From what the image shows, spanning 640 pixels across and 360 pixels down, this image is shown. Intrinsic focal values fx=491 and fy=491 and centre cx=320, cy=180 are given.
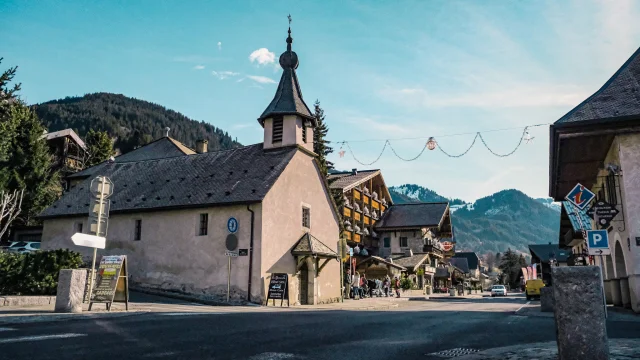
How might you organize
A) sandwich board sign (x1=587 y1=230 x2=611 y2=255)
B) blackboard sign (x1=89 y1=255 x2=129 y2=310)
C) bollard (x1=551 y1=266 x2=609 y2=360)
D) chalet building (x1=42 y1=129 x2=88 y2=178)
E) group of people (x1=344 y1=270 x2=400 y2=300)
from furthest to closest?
chalet building (x1=42 y1=129 x2=88 y2=178)
group of people (x1=344 y1=270 x2=400 y2=300)
blackboard sign (x1=89 y1=255 x2=129 y2=310)
sandwich board sign (x1=587 y1=230 x2=611 y2=255)
bollard (x1=551 y1=266 x2=609 y2=360)

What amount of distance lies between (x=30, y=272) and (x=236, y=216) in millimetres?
9085

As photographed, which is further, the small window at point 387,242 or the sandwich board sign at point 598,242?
the small window at point 387,242

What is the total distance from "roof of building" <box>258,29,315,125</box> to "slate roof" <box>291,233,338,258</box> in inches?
272

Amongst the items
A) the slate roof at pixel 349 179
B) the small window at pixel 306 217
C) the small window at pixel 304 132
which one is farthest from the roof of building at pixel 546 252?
the small window at pixel 304 132

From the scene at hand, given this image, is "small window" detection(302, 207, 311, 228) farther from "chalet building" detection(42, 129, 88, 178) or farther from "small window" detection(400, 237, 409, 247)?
"chalet building" detection(42, 129, 88, 178)

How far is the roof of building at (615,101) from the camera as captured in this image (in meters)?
15.2

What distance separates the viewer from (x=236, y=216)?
2347 cm

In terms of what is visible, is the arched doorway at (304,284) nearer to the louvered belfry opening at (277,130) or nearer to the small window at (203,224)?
Answer: the small window at (203,224)

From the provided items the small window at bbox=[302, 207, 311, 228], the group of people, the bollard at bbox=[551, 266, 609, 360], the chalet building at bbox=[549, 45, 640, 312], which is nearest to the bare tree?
the small window at bbox=[302, 207, 311, 228]

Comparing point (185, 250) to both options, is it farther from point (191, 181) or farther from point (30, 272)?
point (30, 272)

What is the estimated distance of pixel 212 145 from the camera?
527 feet

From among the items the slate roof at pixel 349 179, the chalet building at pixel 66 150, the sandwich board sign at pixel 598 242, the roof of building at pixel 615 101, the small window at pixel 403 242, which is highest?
the chalet building at pixel 66 150

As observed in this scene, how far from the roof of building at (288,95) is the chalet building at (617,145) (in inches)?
539

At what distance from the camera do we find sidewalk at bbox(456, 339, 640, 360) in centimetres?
664
